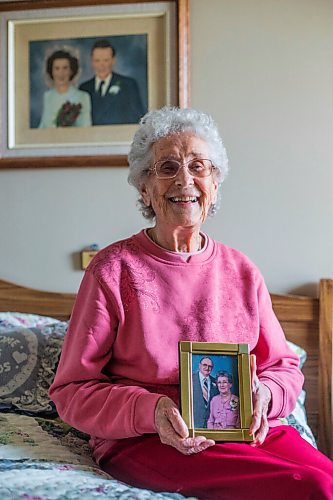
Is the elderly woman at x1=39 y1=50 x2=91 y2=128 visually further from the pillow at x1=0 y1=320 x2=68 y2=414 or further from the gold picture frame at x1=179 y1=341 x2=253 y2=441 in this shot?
the gold picture frame at x1=179 y1=341 x2=253 y2=441

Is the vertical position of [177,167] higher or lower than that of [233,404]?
higher

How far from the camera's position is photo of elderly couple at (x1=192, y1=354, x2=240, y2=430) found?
135 centimetres

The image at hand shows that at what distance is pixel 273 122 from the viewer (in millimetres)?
2438

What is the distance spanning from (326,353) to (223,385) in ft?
3.40

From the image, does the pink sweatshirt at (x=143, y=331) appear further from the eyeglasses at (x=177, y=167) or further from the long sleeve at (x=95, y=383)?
the eyeglasses at (x=177, y=167)

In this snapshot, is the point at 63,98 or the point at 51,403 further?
the point at 63,98

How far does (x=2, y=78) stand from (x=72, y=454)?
5.02ft

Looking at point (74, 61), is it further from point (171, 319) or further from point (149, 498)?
point (149, 498)

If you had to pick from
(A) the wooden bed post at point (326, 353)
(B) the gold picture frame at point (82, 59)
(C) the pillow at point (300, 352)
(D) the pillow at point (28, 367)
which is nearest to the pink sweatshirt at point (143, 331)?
(D) the pillow at point (28, 367)

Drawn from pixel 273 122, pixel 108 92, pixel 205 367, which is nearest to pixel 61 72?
pixel 108 92

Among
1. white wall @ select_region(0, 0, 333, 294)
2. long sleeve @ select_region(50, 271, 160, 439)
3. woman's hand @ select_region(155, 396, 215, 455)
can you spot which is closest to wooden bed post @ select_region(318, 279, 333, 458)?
white wall @ select_region(0, 0, 333, 294)

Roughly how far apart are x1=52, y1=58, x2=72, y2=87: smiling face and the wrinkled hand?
4.85 ft

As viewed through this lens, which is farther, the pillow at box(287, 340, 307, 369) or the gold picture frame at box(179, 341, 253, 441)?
the pillow at box(287, 340, 307, 369)

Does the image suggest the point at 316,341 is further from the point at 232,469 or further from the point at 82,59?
the point at 82,59
